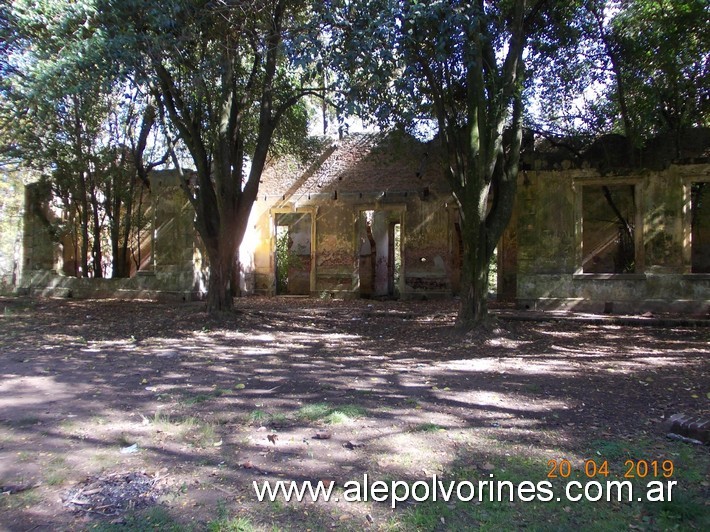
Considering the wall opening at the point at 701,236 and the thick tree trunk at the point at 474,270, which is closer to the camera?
the thick tree trunk at the point at 474,270

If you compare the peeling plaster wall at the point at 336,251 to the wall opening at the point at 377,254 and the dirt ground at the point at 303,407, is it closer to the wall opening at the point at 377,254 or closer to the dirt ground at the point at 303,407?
the wall opening at the point at 377,254

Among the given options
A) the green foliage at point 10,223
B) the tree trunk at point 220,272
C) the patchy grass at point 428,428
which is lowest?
the patchy grass at point 428,428

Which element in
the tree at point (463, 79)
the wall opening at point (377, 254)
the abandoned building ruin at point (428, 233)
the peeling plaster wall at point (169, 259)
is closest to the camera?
the tree at point (463, 79)

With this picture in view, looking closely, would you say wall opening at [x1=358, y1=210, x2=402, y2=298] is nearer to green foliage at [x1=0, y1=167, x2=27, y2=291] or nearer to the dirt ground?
the dirt ground

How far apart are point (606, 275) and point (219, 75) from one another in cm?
964

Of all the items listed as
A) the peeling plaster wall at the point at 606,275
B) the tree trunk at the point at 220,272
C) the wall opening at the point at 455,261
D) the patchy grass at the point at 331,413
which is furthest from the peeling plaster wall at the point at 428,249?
the patchy grass at the point at 331,413

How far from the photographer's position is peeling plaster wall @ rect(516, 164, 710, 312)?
1166cm

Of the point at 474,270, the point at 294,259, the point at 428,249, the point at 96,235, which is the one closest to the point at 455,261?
the point at 428,249

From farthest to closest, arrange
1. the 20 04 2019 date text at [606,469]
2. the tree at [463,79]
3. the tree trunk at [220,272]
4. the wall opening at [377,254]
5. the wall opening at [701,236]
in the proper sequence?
the wall opening at [377,254], the wall opening at [701,236], the tree trunk at [220,272], the tree at [463,79], the 20 04 2019 date text at [606,469]

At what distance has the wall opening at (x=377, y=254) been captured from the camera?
679 inches

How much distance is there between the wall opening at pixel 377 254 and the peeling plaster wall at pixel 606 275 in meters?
5.30

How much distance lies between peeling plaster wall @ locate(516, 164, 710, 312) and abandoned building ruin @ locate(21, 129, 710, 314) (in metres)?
0.02

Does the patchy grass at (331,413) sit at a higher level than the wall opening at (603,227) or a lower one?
lower

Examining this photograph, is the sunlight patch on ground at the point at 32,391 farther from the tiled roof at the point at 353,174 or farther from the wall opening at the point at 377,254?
the wall opening at the point at 377,254
